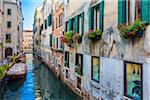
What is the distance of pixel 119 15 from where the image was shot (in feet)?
27.4

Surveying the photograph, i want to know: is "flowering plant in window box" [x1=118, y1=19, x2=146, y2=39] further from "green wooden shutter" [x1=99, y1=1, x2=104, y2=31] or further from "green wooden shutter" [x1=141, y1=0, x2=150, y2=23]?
"green wooden shutter" [x1=99, y1=1, x2=104, y2=31]

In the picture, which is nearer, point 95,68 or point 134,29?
point 134,29

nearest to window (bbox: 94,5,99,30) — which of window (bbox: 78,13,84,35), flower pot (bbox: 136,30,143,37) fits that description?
window (bbox: 78,13,84,35)

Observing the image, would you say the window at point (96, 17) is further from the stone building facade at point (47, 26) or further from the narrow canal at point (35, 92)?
the stone building facade at point (47, 26)

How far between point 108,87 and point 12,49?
3172 centimetres

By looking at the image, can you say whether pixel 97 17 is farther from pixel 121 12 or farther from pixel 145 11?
pixel 145 11

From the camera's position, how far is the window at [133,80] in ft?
24.3

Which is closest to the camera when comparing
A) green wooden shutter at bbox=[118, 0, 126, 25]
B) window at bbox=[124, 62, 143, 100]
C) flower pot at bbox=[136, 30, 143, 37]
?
flower pot at bbox=[136, 30, 143, 37]

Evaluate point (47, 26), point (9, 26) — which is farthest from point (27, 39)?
point (47, 26)

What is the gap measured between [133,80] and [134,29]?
1557 mm

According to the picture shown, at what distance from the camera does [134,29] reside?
705 cm

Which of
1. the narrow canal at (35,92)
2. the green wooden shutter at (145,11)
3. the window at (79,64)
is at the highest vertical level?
the green wooden shutter at (145,11)

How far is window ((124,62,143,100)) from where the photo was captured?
7422mm

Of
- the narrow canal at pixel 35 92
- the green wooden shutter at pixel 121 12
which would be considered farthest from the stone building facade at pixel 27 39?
the green wooden shutter at pixel 121 12
